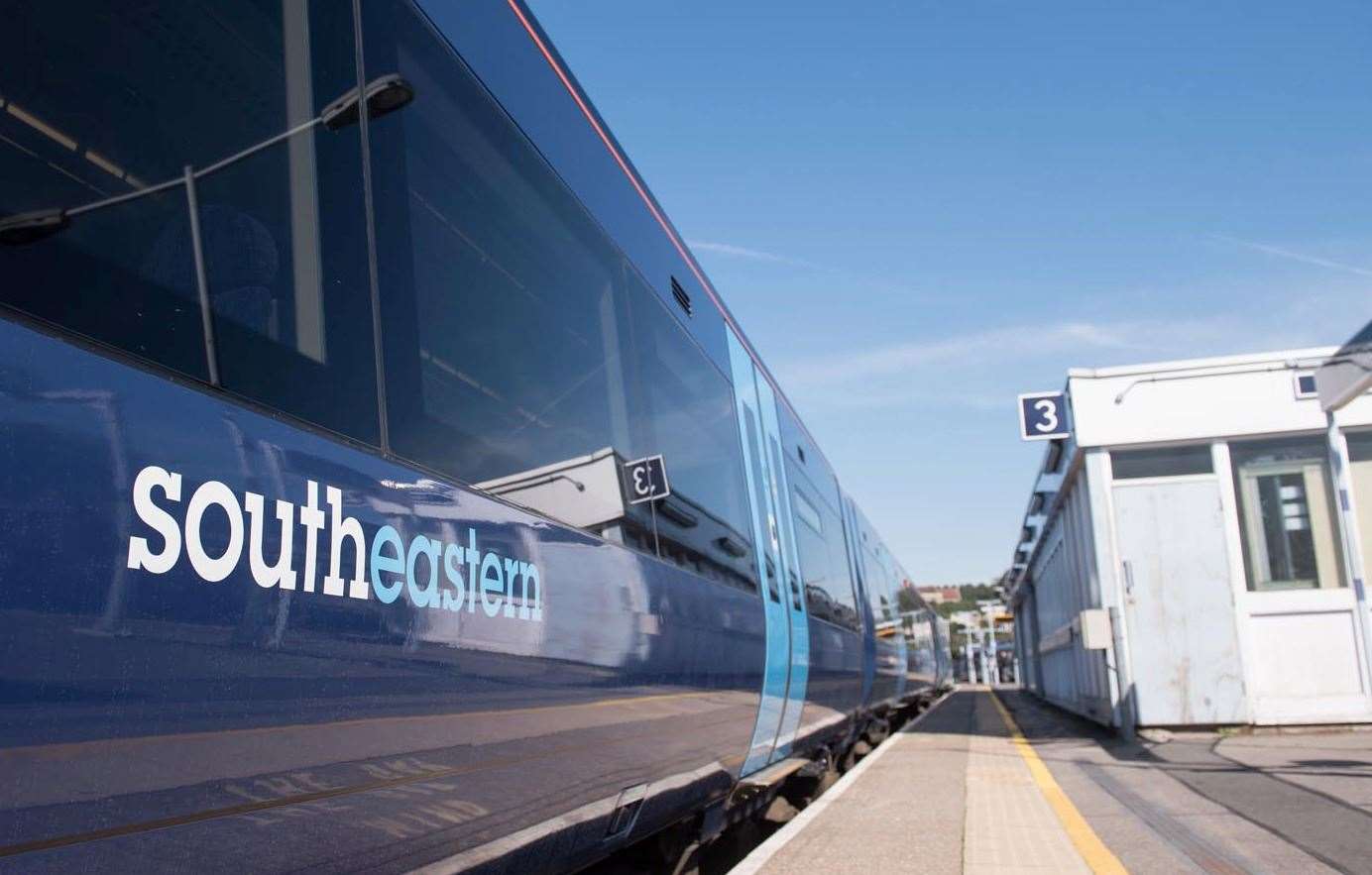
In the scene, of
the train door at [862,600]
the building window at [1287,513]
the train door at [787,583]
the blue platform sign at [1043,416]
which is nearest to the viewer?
the train door at [787,583]

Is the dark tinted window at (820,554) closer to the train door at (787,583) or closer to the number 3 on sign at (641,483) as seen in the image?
the train door at (787,583)

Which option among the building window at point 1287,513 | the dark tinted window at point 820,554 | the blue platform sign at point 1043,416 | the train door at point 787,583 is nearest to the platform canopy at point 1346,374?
the building window at point 1287,513

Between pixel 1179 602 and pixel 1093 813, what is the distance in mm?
7028

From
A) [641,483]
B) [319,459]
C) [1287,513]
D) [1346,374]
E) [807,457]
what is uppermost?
[1346,374]

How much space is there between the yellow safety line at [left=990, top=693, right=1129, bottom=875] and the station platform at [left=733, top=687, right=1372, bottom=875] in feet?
0.04

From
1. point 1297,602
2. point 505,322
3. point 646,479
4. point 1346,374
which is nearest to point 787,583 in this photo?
point 646,479

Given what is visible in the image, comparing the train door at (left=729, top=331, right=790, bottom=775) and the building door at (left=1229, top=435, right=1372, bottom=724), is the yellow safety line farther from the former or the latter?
the building door at (left=1229, top=435, right=1372, bottom=724)

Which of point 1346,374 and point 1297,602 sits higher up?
point 1346,374

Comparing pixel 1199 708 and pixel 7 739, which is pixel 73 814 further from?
pixel 1199 708

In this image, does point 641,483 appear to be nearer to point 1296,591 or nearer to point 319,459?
point 319,459

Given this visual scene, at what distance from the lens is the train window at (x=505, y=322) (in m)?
2.72

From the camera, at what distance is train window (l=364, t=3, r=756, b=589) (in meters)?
2.72

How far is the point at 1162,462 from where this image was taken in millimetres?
13648

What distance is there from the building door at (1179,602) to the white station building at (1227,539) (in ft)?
0.05
